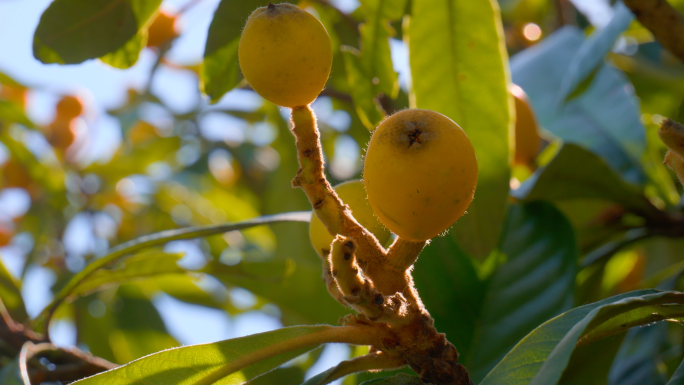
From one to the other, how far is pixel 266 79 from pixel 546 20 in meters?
2.46

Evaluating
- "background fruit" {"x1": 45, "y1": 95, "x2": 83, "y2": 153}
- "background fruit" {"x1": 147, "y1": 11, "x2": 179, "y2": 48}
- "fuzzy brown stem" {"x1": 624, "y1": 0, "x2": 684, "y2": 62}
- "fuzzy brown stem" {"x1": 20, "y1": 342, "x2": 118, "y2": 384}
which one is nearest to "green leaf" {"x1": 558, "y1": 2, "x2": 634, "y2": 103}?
"fuzzy brown stem" {"x1": 624, "y1": 0, "x2": 684, "y2": 62}

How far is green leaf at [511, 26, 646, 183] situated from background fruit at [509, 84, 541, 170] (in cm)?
4

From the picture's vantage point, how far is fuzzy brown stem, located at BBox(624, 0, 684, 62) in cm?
98

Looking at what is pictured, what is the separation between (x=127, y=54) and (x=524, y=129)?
0.99 m

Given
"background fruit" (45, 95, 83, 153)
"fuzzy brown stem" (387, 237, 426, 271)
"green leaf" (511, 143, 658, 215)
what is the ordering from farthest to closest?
"background fruit" (45, 95, 83, 153), "green leaf" (511, 143, 658, 215), "fuzzy brown stem" (387, 237, 426, 271)

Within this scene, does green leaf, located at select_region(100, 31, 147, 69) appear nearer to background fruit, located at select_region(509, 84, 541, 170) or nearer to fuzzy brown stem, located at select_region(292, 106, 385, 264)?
fuzzy brown stem, located at select_region(292, 106, 385, 264)

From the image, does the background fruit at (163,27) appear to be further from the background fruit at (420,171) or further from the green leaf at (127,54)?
the background fruit at (420,171)

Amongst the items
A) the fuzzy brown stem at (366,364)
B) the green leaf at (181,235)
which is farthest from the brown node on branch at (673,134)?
the green leaf at (181,235)

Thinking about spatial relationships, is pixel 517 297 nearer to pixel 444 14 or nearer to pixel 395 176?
pixel 444 14

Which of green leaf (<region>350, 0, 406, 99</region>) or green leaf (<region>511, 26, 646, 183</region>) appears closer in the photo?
green leaf (<region>350, 0, 406, 99</region>)

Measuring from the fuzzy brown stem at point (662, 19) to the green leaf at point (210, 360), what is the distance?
2.39 ft

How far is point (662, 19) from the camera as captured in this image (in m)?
0.99

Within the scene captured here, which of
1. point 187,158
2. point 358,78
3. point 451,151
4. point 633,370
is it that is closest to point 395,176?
point 451,151

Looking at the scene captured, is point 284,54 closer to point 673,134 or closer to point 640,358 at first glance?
point 673,134
